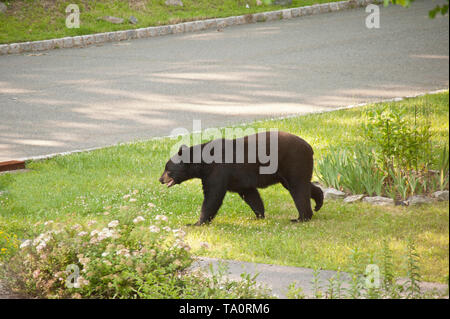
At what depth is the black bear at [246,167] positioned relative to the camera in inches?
260

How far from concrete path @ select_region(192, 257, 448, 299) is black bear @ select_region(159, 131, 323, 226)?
110 cm

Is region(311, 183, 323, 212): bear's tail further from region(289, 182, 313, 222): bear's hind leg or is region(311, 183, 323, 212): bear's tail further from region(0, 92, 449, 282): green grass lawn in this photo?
region(289, 182, 313, 222): bear's hind leg

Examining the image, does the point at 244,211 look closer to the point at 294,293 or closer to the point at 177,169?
the point at 177,169

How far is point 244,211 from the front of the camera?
7418 mm

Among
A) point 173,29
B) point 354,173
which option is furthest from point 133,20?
point 354,173

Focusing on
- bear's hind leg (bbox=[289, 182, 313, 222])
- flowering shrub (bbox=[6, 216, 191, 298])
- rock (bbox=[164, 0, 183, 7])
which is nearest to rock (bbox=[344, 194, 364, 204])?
bear's hind leg (bbox=[289, 182, 313, 222])

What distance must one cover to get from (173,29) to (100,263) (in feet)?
46.4

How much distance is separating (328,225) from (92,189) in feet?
10.1

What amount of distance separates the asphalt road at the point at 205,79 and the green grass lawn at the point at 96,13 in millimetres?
1096

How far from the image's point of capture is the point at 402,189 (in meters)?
7.13

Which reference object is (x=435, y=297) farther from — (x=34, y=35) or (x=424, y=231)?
(x=34, y=35)

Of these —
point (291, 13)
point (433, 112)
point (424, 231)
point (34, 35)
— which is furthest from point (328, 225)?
point (291, 13)

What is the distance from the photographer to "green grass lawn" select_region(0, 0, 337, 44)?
17.8 meters

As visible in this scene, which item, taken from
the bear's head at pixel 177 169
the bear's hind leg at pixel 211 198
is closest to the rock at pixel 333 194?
the bear's hind leg at pixel 211 198
